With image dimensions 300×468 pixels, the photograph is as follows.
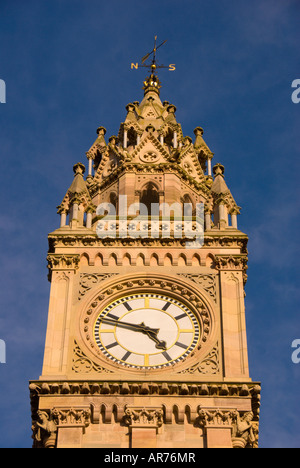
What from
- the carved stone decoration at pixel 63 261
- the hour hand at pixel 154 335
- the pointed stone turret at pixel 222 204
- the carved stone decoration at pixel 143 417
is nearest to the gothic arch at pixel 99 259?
the carved stone decoration at pixel 63 261

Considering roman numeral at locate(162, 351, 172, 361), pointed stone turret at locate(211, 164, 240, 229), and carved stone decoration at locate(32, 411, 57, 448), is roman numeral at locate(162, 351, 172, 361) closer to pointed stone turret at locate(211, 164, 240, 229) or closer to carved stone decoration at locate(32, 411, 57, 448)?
carved stone decoration at locate(32, 411, 57, 448)

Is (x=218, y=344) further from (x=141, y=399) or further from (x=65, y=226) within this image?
(x=65, y=226)

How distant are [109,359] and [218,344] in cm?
358

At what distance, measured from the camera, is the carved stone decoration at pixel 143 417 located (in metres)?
44.5

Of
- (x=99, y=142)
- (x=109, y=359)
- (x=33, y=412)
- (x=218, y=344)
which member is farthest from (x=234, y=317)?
(x=99, y=142)

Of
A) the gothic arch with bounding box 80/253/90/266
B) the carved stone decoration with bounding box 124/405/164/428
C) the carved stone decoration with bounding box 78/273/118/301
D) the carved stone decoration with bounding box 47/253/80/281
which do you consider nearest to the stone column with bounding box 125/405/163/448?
the carved stone decoration with bounding box 124/405/164/428

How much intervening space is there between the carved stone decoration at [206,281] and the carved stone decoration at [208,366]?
2933 mm

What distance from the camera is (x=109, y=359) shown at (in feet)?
155

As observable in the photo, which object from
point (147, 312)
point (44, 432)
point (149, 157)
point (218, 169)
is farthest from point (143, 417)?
point (149, 157)

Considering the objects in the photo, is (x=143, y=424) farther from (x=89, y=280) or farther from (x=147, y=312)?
(x=89, y=280)

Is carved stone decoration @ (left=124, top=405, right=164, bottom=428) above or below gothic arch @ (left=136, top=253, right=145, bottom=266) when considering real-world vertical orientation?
below

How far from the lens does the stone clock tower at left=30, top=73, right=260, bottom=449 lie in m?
44.7

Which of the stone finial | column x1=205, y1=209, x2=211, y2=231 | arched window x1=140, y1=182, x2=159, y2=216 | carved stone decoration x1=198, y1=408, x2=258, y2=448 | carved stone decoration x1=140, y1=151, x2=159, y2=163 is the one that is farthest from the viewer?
carved stone decoration x1=140, y1=151, x2=159, y2=163

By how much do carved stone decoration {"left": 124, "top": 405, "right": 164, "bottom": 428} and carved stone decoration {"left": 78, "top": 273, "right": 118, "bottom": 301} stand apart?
6088mm
